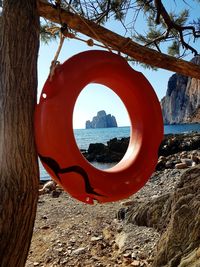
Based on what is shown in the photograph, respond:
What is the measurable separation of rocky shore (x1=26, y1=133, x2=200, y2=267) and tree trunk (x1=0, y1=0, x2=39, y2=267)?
3.61ft

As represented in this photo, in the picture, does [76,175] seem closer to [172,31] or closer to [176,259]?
[176,259]

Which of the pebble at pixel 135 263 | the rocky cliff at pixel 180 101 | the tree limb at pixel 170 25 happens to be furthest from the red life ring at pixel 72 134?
the rocky cliff at pixel 180 101

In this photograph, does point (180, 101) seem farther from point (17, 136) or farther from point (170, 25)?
point (17, 136)

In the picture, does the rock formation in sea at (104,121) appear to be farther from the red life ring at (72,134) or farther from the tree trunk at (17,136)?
the tree trunk at (17,136)

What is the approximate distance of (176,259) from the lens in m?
2.21

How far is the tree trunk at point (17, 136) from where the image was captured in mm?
1326

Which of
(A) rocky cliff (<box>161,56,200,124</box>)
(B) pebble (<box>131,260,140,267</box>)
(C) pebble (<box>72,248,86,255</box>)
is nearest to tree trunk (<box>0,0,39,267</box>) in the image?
(B) pebble (<box>131,260,140,267</box>)

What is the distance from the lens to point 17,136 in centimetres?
136

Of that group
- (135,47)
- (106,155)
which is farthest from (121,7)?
(106,155)

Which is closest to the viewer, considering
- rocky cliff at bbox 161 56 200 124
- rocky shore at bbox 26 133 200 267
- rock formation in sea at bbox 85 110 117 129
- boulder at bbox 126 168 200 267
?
boulder at bbox 126 168 200 267

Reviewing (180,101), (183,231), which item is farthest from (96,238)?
(180,101)

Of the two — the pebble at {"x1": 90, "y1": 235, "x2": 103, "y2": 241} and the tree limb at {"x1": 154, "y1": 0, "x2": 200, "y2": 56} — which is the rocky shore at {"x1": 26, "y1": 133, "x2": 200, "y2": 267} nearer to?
the pebble at {"x1": 90, "y1": 235, "x2": 103, "y2": 241}

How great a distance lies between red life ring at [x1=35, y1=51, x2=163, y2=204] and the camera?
1409mm

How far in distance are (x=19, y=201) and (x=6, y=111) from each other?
0.35m
